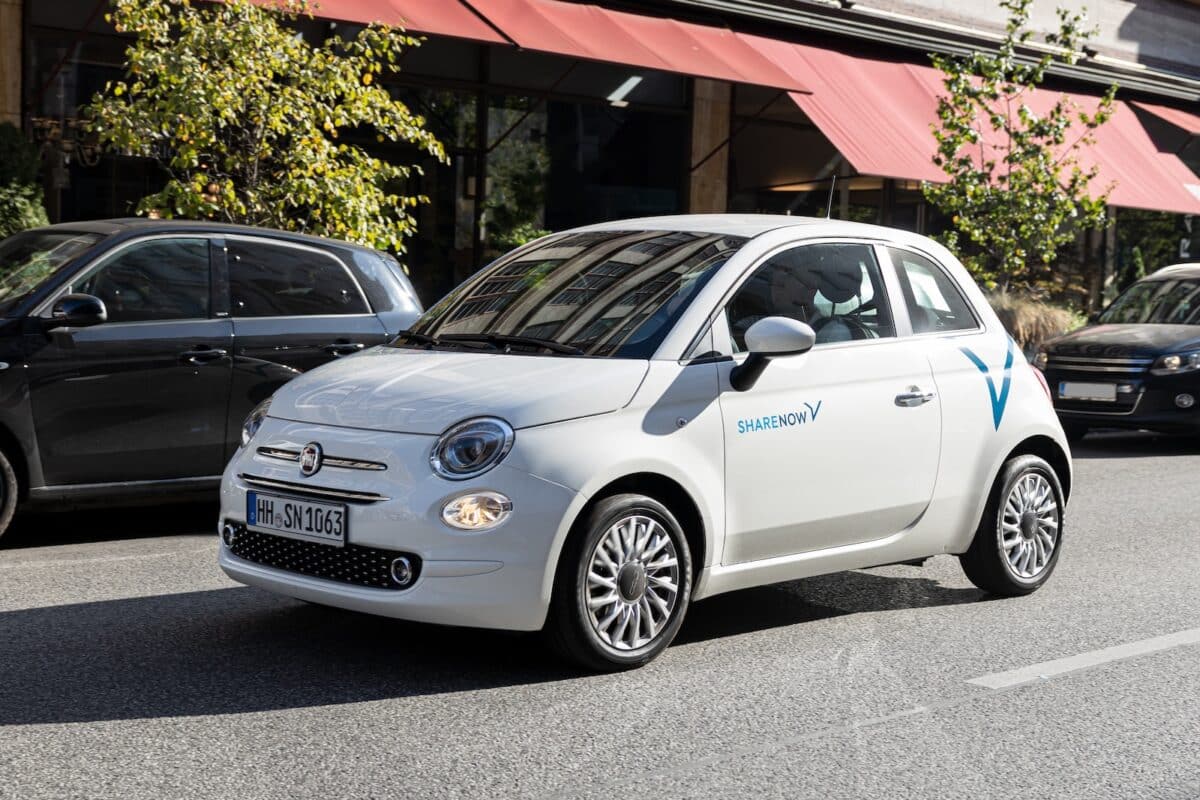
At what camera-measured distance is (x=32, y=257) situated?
28.1 ft

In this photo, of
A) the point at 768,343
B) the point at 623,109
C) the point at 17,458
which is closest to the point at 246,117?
the point at 17,458

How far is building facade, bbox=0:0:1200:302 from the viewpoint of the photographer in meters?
14.7

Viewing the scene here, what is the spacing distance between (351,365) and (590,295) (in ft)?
3.25

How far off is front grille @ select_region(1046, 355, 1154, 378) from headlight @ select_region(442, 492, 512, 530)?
10.3 meters

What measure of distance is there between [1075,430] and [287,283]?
29.4 ft

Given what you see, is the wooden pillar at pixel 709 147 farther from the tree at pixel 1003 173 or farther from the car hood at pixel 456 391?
the car hood at pixel 456 391

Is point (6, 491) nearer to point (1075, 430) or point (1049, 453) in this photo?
point (1049, 453)

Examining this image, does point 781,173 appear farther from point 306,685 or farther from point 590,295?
point 306,685

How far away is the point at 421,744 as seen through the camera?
478cm

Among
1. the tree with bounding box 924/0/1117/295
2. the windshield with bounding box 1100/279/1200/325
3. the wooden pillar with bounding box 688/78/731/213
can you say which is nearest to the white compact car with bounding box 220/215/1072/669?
the windshield with bounding box 1100/279/1200/325

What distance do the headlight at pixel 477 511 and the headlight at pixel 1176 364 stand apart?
10337 mm

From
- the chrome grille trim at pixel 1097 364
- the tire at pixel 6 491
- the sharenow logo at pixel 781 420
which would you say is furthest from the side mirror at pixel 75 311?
the chrome grille trim at pixel 1097 364

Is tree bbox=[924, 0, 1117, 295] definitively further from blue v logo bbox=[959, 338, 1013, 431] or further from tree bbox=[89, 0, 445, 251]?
blue v logo bbox=[959, 338, 1013, 431]

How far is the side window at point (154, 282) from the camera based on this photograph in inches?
331
